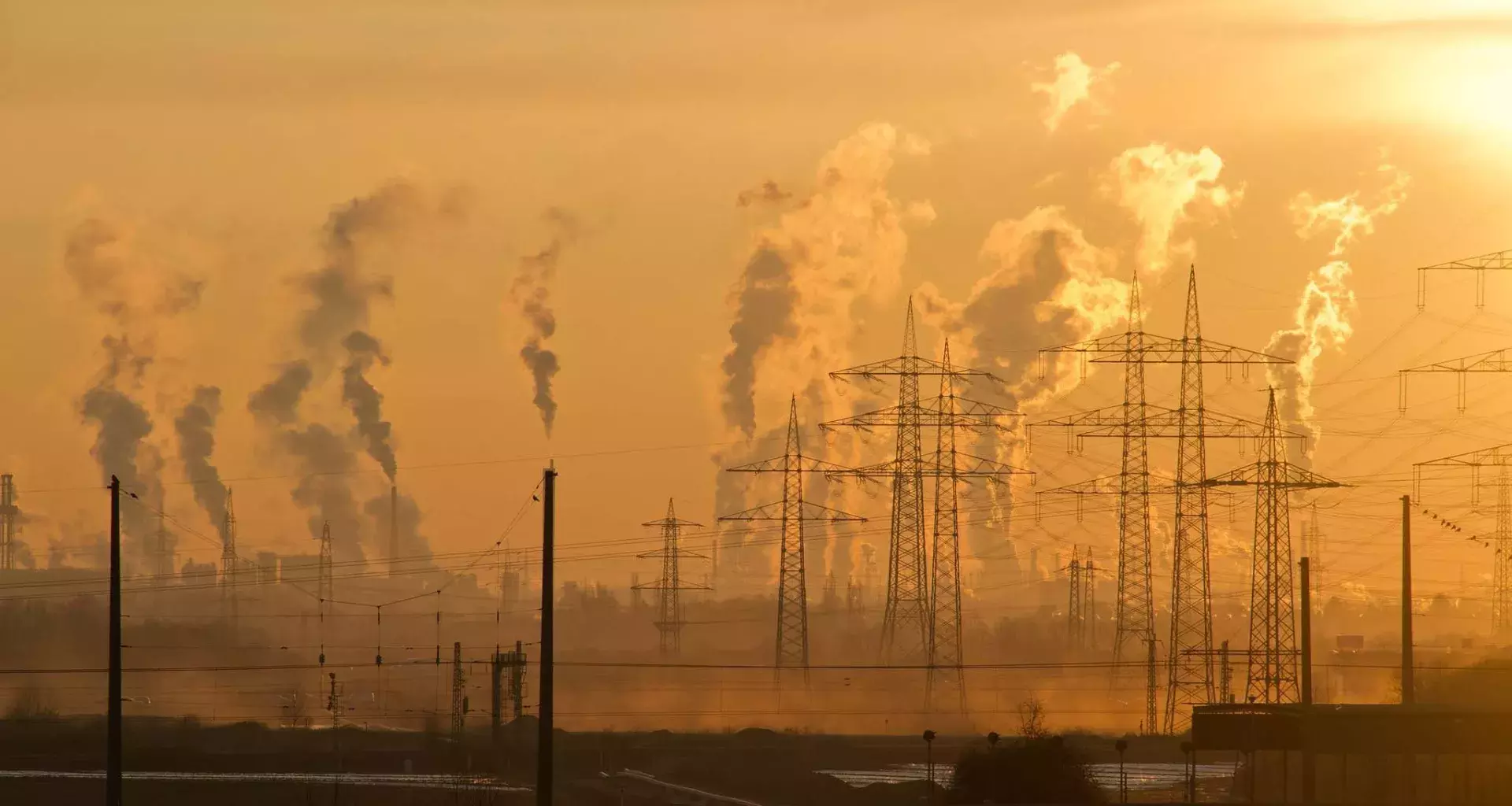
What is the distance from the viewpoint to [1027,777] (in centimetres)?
7088

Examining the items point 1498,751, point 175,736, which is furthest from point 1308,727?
point 175,736

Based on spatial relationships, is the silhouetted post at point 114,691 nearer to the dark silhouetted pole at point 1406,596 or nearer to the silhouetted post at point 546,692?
the silhouetted post at point 546,692

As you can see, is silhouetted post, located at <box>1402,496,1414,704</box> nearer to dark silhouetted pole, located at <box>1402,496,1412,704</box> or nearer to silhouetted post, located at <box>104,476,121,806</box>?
dark silhouetted pole, located at <box>1402,496,1412,704</box>

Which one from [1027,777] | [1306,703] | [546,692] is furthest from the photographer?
[1027,777]

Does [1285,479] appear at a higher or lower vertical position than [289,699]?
higher

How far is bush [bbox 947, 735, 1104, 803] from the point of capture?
69.2 m

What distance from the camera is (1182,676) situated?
163 metres

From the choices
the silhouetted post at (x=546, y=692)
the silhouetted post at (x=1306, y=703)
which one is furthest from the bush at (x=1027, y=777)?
the silhouetted post at (x=546, y=692)

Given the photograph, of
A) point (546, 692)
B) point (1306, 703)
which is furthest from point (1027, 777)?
point (546, 692)

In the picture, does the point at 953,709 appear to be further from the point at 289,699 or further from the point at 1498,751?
the point at 1498,751

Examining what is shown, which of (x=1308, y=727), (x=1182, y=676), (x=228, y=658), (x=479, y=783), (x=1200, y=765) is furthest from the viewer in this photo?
(x=228, y=658)

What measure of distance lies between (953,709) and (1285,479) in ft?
210

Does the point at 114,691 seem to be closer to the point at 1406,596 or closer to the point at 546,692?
the point at 546,692

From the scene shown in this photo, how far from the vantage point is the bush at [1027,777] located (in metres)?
69.2
